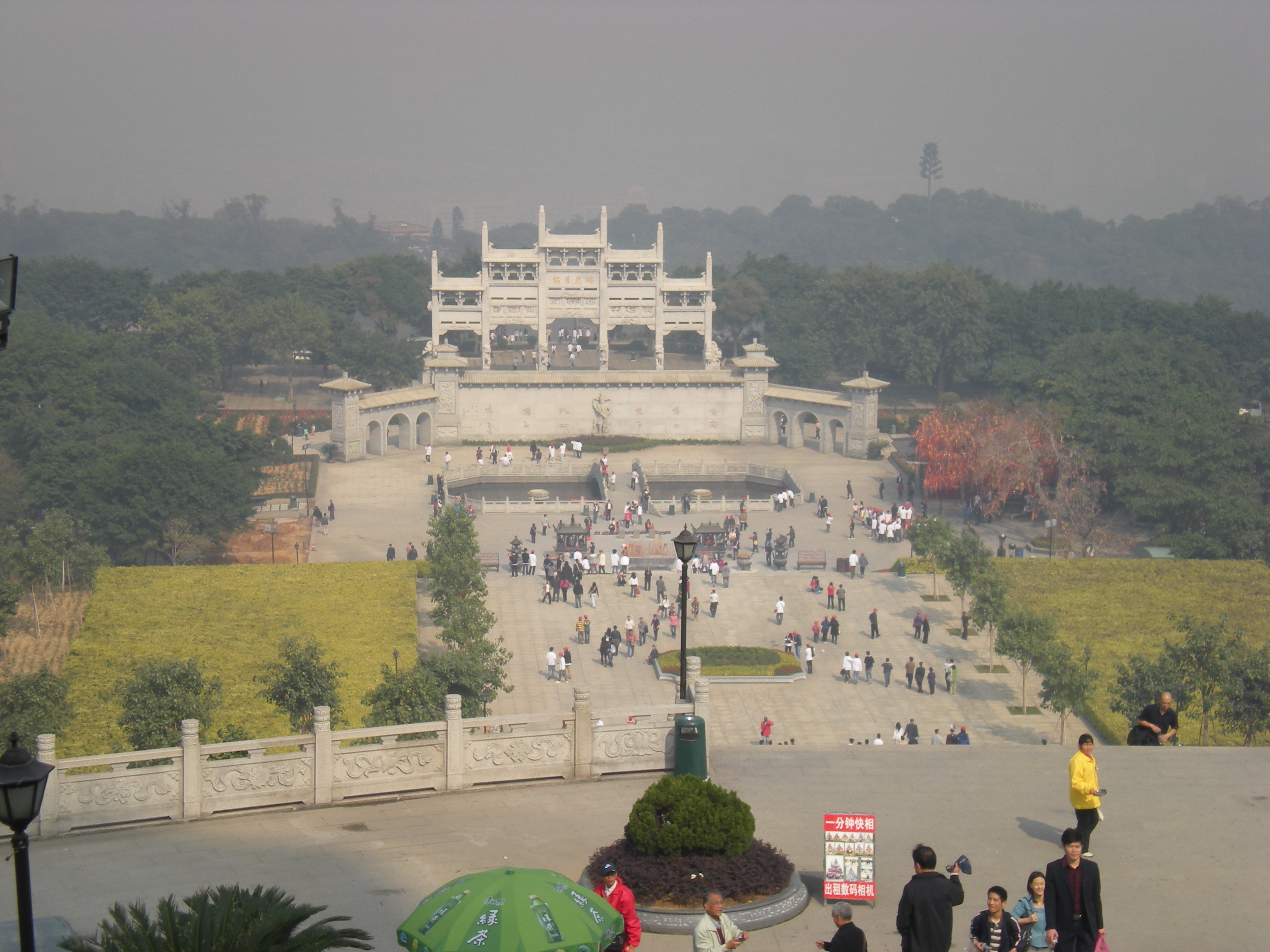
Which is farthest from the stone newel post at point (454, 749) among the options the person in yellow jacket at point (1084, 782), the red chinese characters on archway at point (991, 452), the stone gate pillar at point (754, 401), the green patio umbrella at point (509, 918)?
the stone gate pillar at point (754, 401)

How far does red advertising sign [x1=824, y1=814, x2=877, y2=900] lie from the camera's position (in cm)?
1514

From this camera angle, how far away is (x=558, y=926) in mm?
11891

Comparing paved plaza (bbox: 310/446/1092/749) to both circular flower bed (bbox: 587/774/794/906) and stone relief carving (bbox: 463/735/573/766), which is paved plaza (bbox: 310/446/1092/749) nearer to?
stone relief carving (bbox: 463/735/573/766)

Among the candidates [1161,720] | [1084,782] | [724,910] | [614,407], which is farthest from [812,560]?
[724,910]

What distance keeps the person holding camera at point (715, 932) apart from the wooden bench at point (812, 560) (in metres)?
37.0

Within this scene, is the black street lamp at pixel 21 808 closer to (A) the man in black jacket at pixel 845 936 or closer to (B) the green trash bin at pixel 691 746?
(A) the man in black jacket at pixel 845 936

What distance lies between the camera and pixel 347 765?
17.9 meters

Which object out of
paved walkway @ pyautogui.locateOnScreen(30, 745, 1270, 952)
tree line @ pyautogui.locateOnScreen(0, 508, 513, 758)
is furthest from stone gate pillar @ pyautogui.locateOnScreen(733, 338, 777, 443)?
paved walkway @ pyautogui.locateOnScreen(30, 745, 1270, 952)

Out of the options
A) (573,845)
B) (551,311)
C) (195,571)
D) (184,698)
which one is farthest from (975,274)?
(573,845)

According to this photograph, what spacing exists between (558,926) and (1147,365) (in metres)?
57.6

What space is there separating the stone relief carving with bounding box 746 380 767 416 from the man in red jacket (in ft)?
202

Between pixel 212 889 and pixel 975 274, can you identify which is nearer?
pixel 212 889

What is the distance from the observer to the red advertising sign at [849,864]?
15141 millimetres

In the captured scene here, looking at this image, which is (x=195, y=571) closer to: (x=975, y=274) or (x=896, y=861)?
(x=896, y=861)
